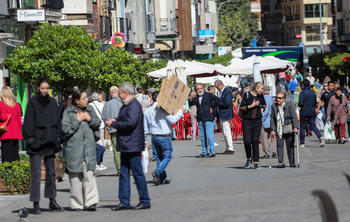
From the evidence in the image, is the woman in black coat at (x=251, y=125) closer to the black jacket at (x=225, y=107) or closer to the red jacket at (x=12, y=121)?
the black jacket at (x=225, y=107)

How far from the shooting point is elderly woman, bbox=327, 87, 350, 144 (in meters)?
24.9

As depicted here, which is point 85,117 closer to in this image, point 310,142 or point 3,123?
point 3,123

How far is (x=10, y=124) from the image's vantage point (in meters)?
15.2

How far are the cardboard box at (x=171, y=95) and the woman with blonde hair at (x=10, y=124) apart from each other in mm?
2514

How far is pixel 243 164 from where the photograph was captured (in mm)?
18891

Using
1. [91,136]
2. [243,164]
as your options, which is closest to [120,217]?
[91,136]

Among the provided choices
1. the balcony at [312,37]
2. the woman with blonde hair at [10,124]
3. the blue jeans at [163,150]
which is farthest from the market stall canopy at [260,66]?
the balcony at [312,37]

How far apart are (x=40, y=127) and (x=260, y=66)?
19982 mm

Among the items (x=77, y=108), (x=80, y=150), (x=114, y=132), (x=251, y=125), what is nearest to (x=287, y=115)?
(x=251, y=125)

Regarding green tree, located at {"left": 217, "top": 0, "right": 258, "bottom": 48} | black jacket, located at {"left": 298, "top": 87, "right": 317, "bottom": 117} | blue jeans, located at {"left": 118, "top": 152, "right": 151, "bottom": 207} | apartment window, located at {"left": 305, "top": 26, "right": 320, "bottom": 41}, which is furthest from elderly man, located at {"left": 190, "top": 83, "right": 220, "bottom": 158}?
apartment window, located at {"left": 305, "top": 26, "right": 320, "bottom": 41}

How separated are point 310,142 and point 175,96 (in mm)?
10866

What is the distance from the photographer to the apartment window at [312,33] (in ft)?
447

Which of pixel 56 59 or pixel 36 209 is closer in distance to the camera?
pixel 36 209

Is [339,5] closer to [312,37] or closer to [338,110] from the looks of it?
[312,37]
